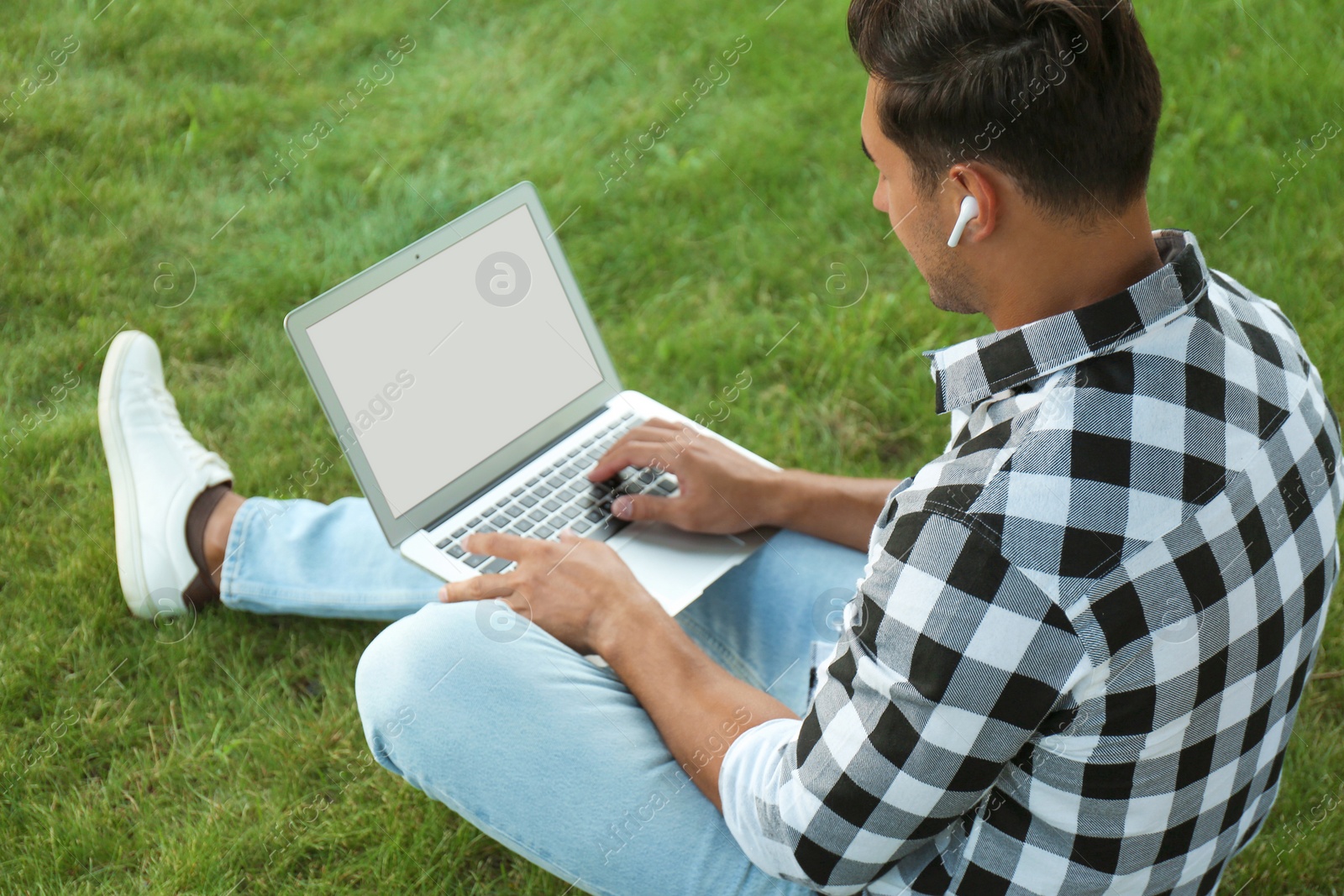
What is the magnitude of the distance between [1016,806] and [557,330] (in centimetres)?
117

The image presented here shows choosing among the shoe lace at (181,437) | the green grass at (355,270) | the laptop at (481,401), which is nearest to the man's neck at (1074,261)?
the laptop at (481,401)

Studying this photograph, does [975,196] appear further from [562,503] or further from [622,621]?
[562,503]

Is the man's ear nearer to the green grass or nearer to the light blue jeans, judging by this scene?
the light blue jeans

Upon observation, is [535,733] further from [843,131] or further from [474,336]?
[843,131]

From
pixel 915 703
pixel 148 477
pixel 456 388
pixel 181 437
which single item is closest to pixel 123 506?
pixel 148 477

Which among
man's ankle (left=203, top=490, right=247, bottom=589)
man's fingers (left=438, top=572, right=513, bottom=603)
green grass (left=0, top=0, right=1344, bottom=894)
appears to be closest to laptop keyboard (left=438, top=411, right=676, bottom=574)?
man's fingers (left=438, top=572, right=513, bottom=603)

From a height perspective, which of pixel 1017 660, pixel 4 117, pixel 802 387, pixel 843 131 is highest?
pixel 4 117

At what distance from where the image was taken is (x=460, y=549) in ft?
6.06

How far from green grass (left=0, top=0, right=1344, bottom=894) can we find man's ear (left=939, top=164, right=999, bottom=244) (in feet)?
4.32

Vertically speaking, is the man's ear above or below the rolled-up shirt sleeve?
above

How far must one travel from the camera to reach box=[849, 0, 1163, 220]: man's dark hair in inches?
Answer: 46.4

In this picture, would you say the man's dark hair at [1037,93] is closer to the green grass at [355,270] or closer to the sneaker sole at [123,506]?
the green grass at [355,270]

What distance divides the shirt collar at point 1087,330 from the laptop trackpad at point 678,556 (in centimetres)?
67

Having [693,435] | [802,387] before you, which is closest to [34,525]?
[693,435]
